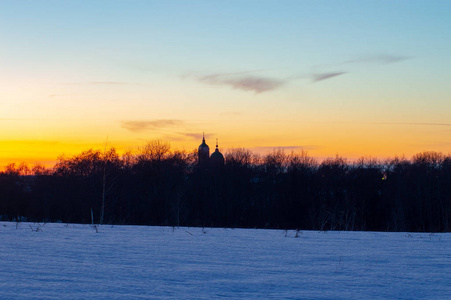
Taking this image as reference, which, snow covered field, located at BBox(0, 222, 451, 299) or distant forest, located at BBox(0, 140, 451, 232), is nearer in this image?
snow covered field, located at BBox(0, 222, 451, 299)

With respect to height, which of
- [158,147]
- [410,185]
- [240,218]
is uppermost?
[158,147]

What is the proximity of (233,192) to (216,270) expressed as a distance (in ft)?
184

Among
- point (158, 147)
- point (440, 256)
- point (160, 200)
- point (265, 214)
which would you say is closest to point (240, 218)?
point (265, 214)

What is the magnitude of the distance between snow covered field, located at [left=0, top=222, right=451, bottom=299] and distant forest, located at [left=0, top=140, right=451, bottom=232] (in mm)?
44496

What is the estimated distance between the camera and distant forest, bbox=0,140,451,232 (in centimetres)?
5597

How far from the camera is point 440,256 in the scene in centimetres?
792

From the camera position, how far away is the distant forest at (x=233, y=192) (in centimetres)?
5597

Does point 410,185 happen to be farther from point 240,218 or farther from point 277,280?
point 277,280

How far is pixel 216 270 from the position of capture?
6.05m

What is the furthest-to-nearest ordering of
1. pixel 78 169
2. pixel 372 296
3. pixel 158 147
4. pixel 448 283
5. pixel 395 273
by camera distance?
pixel 158 147, pixel 78 169, pixel 395 273, pixel 448 283, pixel 372 296

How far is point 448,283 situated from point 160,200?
53.7 meters

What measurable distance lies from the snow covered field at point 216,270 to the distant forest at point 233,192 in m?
44.5

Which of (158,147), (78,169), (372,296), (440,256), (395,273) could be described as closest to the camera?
(372,296)

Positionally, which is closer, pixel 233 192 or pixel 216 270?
pixel 216 270
